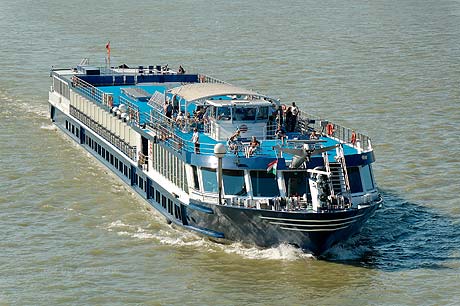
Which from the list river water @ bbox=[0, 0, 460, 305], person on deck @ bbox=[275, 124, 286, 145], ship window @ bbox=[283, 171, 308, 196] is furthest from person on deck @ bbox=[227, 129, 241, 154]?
river water @ bbox=[0, 0, 460, 305]

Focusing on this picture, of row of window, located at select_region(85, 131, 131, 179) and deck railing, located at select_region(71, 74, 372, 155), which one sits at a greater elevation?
deck railing, located at select_region(71, 74, 372, 155)

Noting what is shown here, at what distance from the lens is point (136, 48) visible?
311 ft

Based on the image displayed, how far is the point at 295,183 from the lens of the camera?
40.5 metres

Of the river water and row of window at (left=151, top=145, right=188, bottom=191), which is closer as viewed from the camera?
the river water

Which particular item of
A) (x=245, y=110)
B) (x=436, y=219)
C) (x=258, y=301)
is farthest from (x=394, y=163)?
(x=258, y=301)

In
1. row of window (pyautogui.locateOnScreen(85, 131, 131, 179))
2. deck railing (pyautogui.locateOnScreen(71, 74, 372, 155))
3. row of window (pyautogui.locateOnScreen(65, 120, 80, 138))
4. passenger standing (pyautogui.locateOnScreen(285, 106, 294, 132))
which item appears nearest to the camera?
deck railing (pyautogui.locateOnScreen(71, 74, 372, 155))

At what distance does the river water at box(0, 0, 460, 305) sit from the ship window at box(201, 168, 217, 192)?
232cm

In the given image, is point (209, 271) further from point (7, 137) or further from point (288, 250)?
point (7, 137)

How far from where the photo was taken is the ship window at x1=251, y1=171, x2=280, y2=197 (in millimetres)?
40625

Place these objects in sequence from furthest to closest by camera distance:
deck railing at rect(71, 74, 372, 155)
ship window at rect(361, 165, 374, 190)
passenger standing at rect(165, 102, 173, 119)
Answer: passenger standing at rect(165, 102, 173, 119)
deck railing at rect(71, 74, 372, 155)
ship window at rect(361, 165, 374, 190)

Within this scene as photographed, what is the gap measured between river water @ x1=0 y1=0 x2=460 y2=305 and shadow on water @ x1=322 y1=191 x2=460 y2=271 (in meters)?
0.09

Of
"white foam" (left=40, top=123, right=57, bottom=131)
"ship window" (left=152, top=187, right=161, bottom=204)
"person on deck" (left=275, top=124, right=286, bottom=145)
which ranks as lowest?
"ship window" (left=152, top=187, right=161, bottom=204)

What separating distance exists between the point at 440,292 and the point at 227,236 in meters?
8.89

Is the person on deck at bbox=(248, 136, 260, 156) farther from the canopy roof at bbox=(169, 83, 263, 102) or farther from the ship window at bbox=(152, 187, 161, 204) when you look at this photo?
the ship window at bbox=(152, 187, 161, 204)
